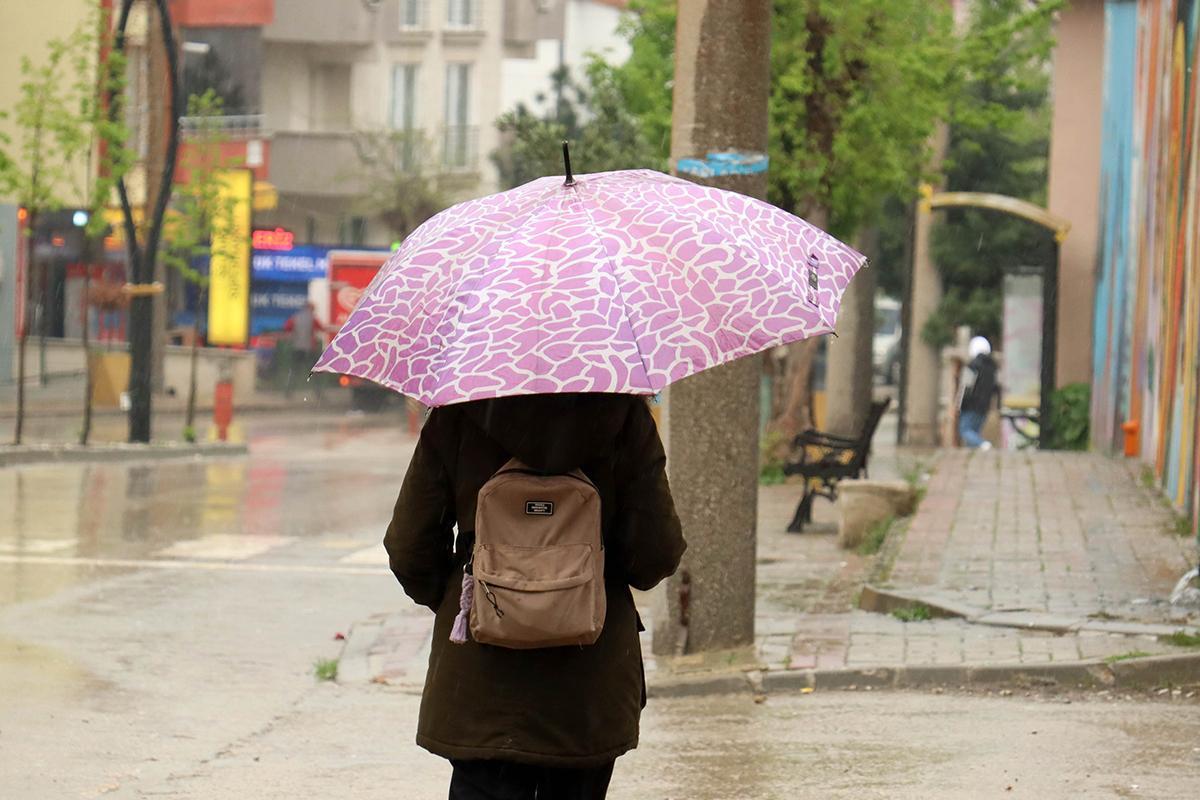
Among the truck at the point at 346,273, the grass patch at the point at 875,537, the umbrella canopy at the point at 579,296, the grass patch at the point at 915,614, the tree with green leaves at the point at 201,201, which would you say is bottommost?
the grass patch at the point at 875,537

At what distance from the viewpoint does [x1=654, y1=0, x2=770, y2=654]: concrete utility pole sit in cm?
827

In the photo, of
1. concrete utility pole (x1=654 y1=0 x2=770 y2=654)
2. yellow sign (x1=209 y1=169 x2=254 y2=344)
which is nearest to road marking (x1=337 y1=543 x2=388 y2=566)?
concrete utility pole (x1=654 y1=0 x2=770 y2=654)

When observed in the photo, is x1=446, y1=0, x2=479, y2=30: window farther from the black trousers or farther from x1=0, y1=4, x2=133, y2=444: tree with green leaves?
the black trousers

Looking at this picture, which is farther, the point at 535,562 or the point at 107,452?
the point at 107,452

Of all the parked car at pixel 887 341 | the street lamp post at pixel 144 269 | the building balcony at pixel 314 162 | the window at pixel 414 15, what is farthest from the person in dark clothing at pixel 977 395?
the window at pixel 414 15

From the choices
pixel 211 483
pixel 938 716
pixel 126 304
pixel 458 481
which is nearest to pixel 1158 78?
pixel 211 483

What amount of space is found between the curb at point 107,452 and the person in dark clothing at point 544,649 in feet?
57.4

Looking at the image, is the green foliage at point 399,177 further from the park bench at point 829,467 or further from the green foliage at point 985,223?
the park bench at point 829,467

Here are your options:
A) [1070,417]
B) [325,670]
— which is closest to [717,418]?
[325,670]

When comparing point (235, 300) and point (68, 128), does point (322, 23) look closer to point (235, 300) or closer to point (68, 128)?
point (235, 300)

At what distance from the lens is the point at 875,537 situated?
13.6 m

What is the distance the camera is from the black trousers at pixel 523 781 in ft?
13.2

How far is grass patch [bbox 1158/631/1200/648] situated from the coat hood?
5.00 meters

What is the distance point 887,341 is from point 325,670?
47.0m
